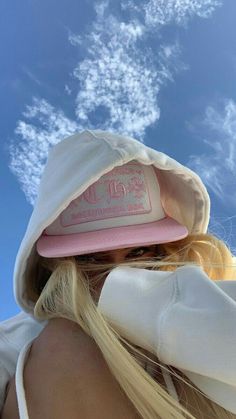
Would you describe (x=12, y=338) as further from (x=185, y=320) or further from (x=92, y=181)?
(x=185, y=320)

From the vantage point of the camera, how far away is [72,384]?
0.77m

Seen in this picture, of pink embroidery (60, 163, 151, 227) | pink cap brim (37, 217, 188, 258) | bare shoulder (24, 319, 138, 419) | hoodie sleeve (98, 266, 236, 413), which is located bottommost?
bare shoulder (24, 319, 138, 419)

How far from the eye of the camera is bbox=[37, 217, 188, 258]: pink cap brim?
1158 millimetres

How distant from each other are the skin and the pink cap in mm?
341

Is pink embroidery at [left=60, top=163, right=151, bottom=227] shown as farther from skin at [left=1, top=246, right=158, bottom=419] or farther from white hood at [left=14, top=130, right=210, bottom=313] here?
skin at [left=1, top=246, right=158, bottom=419]

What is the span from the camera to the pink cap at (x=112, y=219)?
120 cm

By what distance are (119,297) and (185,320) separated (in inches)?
5.3

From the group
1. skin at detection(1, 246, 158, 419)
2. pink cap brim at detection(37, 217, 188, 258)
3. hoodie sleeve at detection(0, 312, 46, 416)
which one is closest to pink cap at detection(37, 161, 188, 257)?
pink cap brim at detection(37, 217, 188, 258)

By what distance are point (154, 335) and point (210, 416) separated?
18cm

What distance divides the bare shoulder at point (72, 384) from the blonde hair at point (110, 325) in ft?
0.06

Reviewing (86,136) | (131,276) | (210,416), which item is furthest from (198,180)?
(210,416)

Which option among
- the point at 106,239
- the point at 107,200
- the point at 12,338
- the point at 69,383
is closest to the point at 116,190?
the point at 107,200

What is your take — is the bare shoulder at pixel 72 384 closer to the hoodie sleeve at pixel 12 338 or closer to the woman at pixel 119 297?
the woman at pixel 119 297

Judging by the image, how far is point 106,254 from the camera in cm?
121
